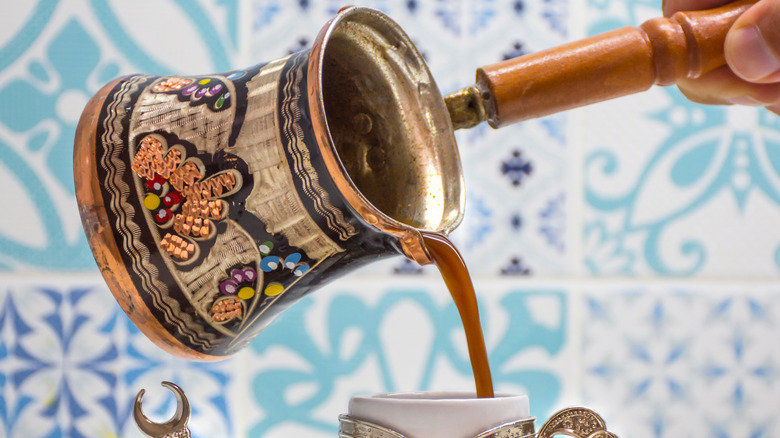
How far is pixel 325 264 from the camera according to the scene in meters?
0.40

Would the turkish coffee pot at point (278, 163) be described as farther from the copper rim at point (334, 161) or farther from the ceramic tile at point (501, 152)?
the ceramic tile at point (501, 152)

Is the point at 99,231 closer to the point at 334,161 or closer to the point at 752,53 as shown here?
the point at 334,161

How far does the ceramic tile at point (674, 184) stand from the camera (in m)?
0.68

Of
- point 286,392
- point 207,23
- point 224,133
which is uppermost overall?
point 207,23

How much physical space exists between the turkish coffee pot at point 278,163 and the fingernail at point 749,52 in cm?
1

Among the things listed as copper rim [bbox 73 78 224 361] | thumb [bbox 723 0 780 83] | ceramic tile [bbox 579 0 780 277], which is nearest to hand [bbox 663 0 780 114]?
thumb [bbox 723 0 780 83]

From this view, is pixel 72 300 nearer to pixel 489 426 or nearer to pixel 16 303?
pixel 16 303

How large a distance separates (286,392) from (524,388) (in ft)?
0.73

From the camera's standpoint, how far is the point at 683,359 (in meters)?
0.71

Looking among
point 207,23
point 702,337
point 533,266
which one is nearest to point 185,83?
point 207,23

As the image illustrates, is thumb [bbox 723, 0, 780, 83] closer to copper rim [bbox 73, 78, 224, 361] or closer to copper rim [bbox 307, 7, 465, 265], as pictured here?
copper rim [bbox 307, 7, 465, 265]

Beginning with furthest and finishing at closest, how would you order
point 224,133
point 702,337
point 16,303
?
point 702,337 < point 16,303 < point 224,133

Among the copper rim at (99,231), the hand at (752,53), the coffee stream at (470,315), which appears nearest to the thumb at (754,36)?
the hand at (752,53)

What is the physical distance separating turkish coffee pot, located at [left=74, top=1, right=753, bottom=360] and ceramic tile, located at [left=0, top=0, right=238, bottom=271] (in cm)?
19
